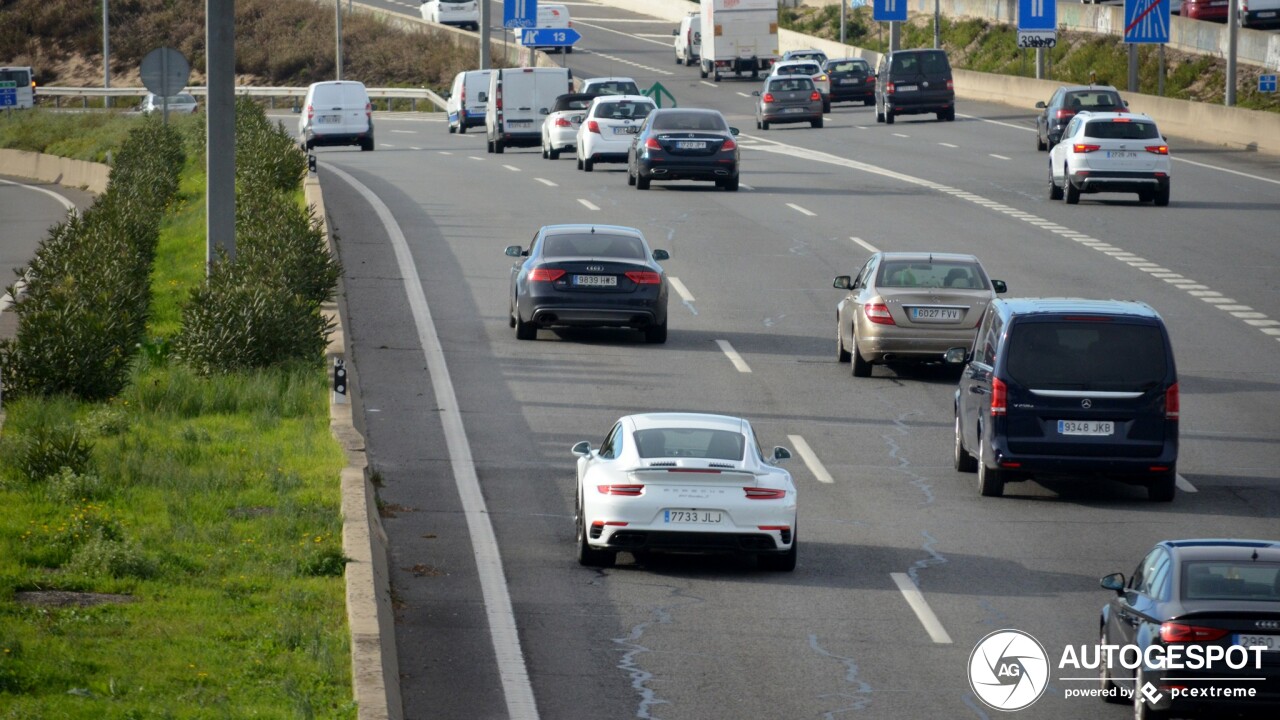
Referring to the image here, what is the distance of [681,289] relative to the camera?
30.9 metres

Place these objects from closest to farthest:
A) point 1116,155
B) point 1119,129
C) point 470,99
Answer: point 1119,129, point 1116,155, point 470,99

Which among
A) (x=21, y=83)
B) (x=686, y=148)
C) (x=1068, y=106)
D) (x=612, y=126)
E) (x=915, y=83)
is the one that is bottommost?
(x=686, y=148)

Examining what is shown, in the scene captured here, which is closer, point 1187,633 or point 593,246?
point 1187,633

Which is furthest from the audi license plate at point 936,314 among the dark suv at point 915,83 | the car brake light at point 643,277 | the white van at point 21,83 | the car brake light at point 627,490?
the white van at point 21,83

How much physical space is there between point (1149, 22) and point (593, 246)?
4176 cm

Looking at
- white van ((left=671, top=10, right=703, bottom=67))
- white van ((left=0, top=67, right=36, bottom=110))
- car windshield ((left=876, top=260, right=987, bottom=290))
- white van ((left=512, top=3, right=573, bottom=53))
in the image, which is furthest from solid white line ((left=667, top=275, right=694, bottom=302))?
white van ((left=671, top=10, right=703, bottom=67))

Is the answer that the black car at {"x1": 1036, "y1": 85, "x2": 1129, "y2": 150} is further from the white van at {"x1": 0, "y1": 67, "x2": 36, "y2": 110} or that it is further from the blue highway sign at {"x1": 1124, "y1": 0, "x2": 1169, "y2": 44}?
the white van at {"x1": 0, "y1": 67, "x2": 36, "y2": 110}

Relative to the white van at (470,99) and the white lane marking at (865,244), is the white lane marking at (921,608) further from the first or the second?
the white van at (470,99)

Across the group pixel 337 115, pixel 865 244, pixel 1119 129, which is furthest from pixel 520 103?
pixel 865 244

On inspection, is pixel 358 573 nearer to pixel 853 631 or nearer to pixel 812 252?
pixel 853 631

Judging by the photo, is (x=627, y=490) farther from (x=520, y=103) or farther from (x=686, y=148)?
(x=520, y=103)

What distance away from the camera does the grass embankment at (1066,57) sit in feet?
226

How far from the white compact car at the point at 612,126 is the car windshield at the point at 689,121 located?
4451mm

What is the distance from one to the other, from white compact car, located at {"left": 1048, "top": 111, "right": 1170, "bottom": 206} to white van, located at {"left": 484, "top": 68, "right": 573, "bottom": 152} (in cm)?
1885
